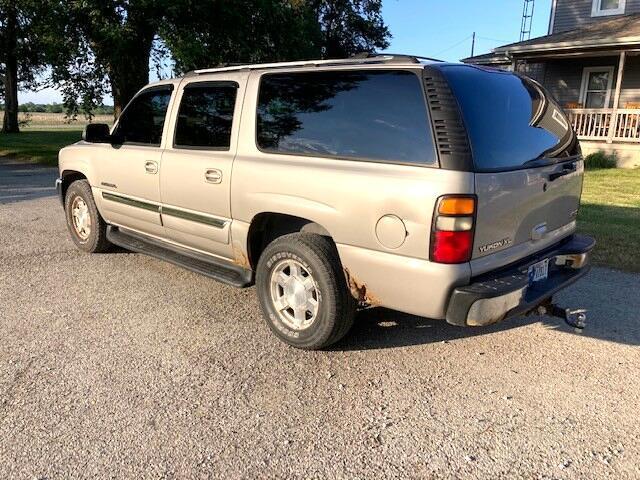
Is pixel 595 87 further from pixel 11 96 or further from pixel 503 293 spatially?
pixel 11 96

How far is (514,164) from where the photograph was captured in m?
3.31

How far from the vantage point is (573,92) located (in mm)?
18578

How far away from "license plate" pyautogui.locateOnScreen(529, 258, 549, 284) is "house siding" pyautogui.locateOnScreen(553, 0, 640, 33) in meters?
18.3

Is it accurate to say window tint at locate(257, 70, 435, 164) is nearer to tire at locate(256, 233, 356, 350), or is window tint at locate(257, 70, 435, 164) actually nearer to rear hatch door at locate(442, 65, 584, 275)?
rear hatch door at locate(442, 65, 584, 275)

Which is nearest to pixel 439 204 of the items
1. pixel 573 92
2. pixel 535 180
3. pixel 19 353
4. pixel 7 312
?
pixel 535 180

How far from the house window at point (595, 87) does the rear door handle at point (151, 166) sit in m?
17.2

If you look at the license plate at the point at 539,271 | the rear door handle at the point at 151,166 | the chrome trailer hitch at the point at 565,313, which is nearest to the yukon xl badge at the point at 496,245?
the license plate at the point at 539,271

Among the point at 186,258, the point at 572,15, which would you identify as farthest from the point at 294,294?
the point at 572,15

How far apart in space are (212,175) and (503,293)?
234 cm

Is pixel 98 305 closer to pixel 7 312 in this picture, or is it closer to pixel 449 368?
pixel 7 312

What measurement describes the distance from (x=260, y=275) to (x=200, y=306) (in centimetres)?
86

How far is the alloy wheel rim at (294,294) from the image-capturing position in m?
3.71

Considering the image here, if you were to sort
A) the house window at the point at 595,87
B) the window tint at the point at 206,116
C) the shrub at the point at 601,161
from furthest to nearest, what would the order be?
the house window at the point at 595,87
the shrub at the point at 601,161
the window tint at the point at 206,116

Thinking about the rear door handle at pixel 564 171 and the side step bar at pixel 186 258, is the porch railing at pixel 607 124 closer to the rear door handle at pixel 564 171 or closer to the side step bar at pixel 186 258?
the rear door handle at pixel 564 171
